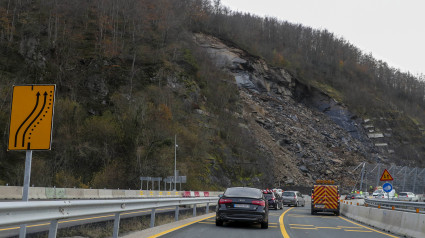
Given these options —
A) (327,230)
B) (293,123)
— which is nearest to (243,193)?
(327,230)

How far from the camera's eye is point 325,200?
27953 mm

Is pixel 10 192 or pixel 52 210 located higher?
pixel 52 210

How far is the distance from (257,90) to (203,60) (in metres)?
13.7

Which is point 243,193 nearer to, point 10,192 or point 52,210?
point 52,210

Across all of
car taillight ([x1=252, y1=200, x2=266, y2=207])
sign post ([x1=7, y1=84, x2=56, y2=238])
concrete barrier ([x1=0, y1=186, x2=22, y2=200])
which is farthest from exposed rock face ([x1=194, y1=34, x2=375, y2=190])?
sign post ([x1=7, y1=84, x2=56, y2=238])

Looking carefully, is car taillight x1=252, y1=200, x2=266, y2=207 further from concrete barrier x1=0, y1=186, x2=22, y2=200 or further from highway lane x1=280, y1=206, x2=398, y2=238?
concrete barrier x1=0, y1=186, x2=22, y2=200

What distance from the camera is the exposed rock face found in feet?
248

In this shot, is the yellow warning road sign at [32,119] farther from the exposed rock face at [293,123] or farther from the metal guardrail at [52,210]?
the exposed rock face at [293,123]

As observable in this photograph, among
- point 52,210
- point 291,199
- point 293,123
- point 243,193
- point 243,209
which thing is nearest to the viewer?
point 52,210

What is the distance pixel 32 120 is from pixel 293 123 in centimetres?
8075

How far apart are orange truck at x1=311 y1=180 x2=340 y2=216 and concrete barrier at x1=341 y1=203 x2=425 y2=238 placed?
4929mm

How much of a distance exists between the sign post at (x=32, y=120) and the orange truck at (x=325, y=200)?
23184mm

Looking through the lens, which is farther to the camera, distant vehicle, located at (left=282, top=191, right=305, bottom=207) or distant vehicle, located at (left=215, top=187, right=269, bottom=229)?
distant vehicle, located at (left=282, top=191, right=305, bottom=207)

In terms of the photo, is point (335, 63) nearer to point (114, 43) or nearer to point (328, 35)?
point (328, 35)
